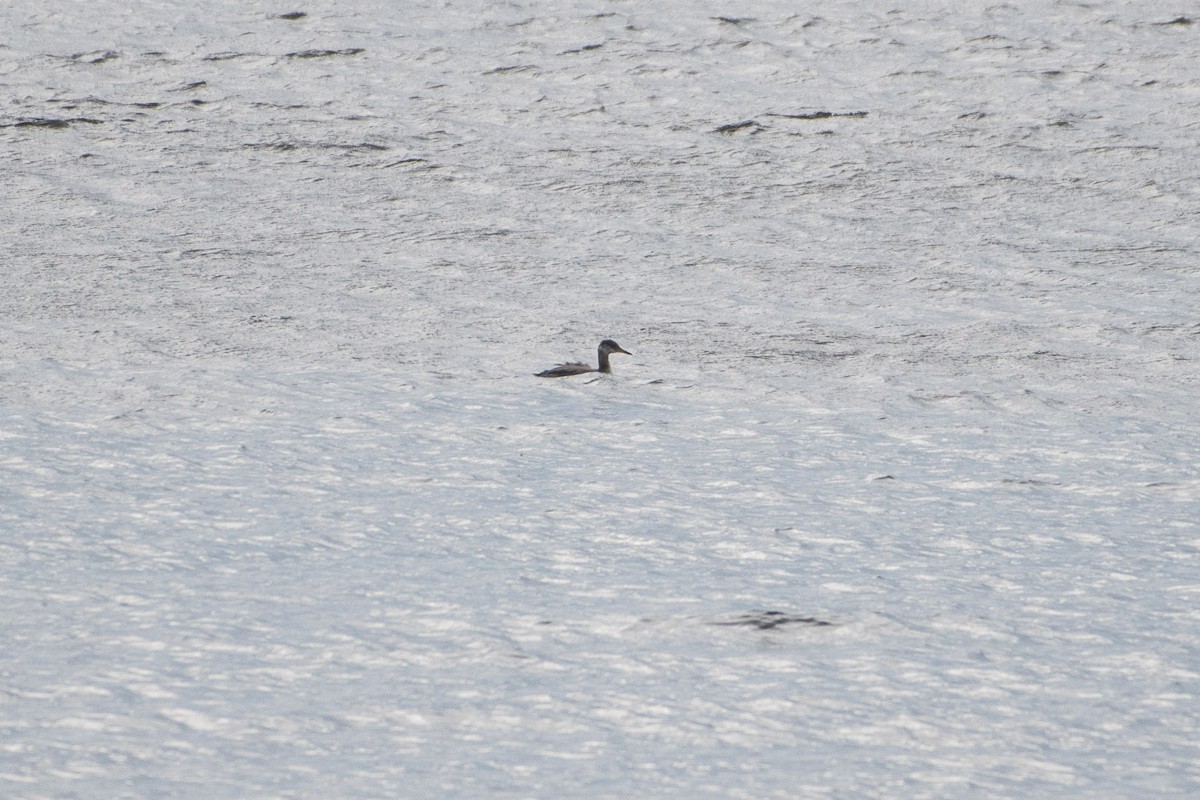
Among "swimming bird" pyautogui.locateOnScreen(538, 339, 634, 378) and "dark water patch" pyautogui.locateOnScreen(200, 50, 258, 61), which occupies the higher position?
"dark water patch" pyautogui.locateOnScreen(200, 50, 258, 61)

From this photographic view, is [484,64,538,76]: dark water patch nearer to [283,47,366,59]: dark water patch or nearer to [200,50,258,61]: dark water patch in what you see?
[283,47,366,59]: dark water patch

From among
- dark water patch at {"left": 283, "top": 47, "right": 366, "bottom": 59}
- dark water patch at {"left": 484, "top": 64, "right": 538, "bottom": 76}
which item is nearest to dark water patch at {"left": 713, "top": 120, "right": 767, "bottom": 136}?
dark water patch at {"left": 484, "top": 64, "right": 538, "bottom": 76}

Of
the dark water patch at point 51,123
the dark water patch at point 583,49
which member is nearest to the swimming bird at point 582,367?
the dark water patch at point 51,123

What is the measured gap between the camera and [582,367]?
26.1 ft

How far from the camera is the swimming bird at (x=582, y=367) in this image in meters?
7.92

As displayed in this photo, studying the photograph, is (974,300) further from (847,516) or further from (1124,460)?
(847,516)

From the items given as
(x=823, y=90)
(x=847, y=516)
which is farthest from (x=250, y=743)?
(x=823, y=90)

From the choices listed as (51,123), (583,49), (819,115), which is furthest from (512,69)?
(51,123)

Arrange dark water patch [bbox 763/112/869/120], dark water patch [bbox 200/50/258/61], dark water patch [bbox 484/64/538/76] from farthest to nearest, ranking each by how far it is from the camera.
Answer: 1. dark water patch [bbox 200/50/258/61]
2. dark water patch [bbox 484/64/538/76]
3. dark water patch [bbox 763/112/869/120]

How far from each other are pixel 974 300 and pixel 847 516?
277 cm

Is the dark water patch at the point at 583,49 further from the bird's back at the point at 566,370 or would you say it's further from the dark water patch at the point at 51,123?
the bird's back at the point at 566,370

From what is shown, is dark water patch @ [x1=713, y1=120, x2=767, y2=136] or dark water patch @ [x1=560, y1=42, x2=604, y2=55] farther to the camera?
dark water patch @ [x1=560, y1=42, x2=604, y2=55]

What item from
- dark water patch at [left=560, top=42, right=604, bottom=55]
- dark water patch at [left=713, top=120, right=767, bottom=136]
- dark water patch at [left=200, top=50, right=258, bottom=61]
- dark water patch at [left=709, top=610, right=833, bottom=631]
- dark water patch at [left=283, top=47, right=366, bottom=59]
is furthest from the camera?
dark water patch at [left=560, top=42, right=604, bottom=55]

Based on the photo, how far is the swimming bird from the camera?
792cm
